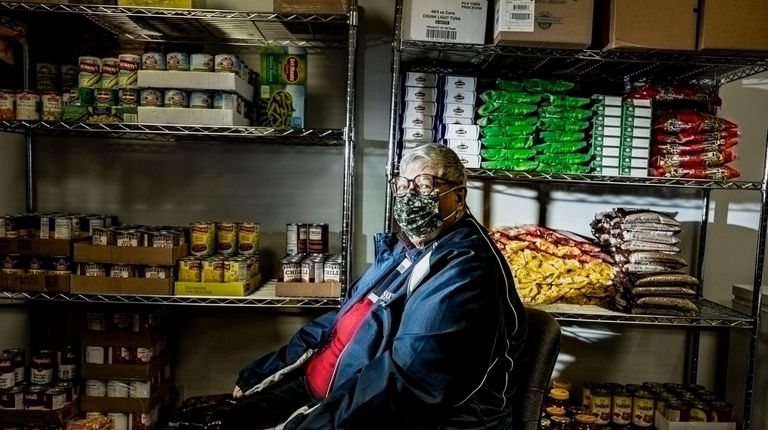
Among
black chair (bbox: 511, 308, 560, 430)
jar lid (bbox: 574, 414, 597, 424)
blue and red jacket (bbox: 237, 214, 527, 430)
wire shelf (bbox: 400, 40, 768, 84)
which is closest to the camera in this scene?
blue and red jacket (bbox: 237, 214, 527, 430)

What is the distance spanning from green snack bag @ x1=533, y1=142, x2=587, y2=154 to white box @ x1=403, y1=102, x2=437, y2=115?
0.48 m

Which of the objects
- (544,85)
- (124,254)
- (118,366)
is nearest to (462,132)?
(544,85)

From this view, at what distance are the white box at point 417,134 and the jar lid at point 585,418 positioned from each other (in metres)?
1.35

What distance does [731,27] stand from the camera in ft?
6.84

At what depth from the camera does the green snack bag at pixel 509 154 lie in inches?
92.9

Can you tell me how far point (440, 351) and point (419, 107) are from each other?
4.22 feet

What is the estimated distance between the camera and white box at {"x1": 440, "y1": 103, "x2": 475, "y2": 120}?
2.39 metres

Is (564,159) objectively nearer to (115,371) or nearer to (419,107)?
(419,107)

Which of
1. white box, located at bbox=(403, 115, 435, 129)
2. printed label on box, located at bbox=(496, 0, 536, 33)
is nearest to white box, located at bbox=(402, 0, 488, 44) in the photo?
printed label on box, located at bbox=(496, 0, 536, 33)

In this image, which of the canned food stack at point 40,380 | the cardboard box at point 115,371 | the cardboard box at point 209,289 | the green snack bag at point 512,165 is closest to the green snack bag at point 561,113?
the green snack bag at point 512,165

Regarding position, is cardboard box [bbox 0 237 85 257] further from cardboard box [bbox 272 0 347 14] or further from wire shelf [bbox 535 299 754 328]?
wire shelf [bbox 535 299 754 328]

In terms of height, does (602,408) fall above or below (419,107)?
below

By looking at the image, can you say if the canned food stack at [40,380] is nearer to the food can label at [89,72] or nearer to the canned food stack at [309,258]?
the canned food stack at [309,258]

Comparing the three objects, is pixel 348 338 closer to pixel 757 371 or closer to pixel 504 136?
pixel 504 136
